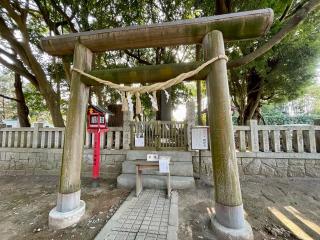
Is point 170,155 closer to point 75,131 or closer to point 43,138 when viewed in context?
point 75,131

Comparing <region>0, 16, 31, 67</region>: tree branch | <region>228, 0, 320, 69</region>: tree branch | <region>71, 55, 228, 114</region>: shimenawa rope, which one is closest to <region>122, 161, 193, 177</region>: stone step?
<region>71, 55, 228, 114</region>: shimenawa rope

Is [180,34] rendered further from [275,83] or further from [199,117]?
[275,83]

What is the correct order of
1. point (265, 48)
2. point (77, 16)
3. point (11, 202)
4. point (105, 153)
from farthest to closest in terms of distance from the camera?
1. point (77, 16)
2. point (105, 153)
3. point (265, 48)
4. point (11, 202)

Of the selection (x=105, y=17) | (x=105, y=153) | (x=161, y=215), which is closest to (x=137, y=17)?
(x=105, y=17)

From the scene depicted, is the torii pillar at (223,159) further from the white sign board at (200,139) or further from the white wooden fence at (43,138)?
the white wooden fence at (43,138)

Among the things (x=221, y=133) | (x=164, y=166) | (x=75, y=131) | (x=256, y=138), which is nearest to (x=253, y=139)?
(x=256, y=138)

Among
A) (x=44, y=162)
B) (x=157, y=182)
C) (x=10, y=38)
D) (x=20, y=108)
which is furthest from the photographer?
(x=20, y=108)

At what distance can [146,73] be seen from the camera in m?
3.38

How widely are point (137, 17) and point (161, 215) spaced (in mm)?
7779

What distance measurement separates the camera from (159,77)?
11.1 ft

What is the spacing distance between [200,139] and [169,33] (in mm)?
3113

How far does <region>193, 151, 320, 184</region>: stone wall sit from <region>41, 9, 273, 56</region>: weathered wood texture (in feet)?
11.6

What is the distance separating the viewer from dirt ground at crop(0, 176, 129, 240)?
2.96 meters

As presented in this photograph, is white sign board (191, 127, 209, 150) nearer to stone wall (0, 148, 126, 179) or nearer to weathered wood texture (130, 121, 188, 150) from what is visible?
weathered wood texture (130, 121, 188, 150)
